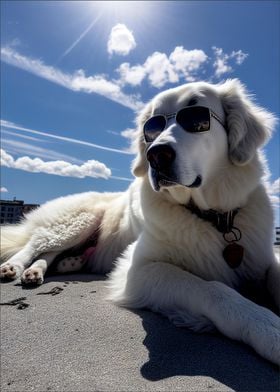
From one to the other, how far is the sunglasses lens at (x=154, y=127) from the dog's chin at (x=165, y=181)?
0.47 meters

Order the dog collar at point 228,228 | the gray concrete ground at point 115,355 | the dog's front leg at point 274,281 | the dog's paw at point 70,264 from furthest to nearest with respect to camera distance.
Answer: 1. the dog's paw at point 70,264
2. the dog collar at point 228,228
3. the dog's front leg at point 274,281
4. the gray concrete ground at point 115,355

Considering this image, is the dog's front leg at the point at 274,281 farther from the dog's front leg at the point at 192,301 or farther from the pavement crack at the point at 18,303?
the pavement crack at the point at 18,303

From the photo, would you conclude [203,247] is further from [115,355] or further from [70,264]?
[70,264]

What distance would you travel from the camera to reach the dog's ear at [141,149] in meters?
3.42

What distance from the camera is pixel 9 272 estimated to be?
12.6 ft

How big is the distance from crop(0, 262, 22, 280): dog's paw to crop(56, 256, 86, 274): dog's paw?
58 cm

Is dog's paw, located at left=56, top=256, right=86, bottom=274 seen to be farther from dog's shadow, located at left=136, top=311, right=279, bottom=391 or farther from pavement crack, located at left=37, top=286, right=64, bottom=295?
dog's shadow, located at left=136, top=311, right=279, bottom=391

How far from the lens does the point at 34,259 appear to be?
14.4ft

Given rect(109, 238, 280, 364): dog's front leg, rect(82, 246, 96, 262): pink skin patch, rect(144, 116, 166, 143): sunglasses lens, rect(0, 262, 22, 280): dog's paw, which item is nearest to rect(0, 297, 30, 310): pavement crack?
rect(109, 238, 280, 364): dog's front leg

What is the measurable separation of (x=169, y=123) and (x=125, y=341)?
5.98 feet

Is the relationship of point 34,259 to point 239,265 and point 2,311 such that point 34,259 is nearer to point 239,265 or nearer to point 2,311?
point 2,311

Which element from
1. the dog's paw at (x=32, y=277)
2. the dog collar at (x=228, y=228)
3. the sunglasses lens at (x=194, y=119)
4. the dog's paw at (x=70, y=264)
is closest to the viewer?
the dog collar at (x=228, y=228)

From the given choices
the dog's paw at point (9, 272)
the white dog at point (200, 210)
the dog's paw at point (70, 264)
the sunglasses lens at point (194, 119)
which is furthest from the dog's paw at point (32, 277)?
the sunglasses lens at point (194, 119)

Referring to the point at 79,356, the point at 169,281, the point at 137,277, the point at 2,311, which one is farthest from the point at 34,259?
the point at 79,356
